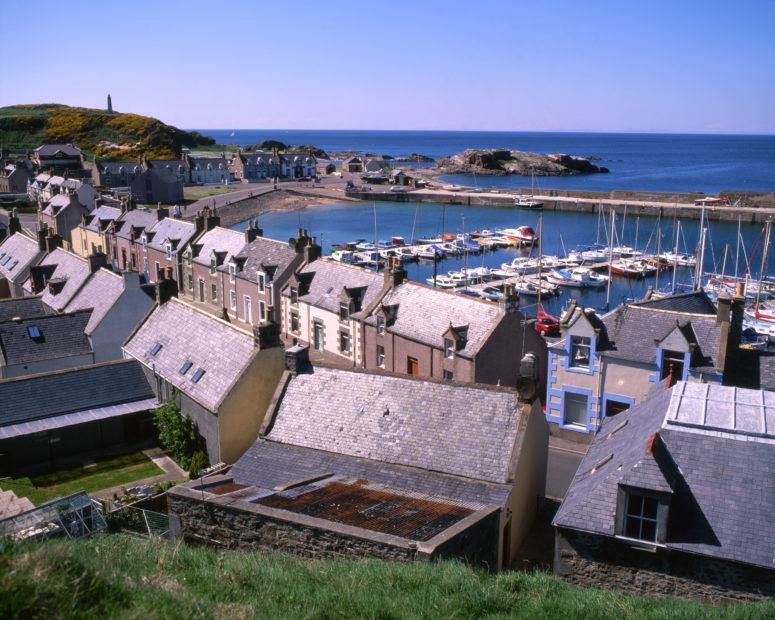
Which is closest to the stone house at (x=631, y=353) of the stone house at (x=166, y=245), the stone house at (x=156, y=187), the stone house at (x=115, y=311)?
the stone house at (x=115, y=311)

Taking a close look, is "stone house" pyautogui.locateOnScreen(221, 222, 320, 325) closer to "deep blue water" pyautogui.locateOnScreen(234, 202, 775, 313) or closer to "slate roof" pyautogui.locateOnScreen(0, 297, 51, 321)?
"slate roof" pyautogui.locateOnScreen(0, 297, 51, 321)

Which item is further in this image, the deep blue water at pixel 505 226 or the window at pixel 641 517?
the deep blue water at pixel 505 226

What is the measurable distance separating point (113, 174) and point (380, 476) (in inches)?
5507

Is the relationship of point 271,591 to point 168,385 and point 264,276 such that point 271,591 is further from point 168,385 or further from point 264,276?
point 264,276

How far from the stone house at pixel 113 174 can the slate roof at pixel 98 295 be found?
107 m

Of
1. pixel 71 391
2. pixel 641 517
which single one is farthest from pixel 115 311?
pixel 641 517

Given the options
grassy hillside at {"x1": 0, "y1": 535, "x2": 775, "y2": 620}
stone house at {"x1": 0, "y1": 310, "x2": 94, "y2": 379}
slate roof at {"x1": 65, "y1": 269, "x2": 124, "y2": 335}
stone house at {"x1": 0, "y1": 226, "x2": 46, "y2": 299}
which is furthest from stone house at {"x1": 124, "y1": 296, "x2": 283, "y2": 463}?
stone house at {"x1": 0, "y1": 226, "x2": 46, "y2": 299}

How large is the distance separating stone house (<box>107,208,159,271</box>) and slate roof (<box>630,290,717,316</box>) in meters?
49.5

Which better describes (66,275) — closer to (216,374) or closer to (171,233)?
(171,233)

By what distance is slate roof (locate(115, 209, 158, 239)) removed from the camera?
68769 mm

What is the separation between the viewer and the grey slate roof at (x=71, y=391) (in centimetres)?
3016

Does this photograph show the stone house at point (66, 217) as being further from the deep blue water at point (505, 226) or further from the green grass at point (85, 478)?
the green grass at point (85, 478)

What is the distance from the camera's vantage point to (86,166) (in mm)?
156375

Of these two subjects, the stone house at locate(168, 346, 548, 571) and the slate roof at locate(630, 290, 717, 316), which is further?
the slate roof at locate(630, 290, 717, 316)
